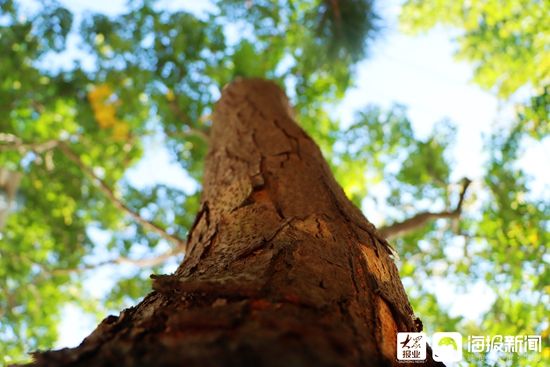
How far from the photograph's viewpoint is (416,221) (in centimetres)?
467

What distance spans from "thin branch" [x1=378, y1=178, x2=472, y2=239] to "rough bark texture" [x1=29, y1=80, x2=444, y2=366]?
200cm

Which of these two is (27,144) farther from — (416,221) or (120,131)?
(416,221)

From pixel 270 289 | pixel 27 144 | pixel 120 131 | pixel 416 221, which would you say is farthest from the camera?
pixel 120 131

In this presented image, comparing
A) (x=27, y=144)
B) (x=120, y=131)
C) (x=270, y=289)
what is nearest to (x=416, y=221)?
(x=270, y=289)

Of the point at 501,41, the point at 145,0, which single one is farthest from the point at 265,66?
the point at 501,41

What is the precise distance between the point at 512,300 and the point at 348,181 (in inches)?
127

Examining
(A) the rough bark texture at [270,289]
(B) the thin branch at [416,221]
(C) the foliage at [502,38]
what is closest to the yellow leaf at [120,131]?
(B) the thin branch at [416,221]

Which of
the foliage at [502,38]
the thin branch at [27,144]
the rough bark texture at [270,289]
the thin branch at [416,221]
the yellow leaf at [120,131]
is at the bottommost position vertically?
the rough bark texture at [270,289]

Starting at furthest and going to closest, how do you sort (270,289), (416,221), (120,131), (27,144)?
(120,131), (27,144), (416,221), (270,289)

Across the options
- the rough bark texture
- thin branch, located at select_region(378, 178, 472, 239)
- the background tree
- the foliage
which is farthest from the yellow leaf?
the foliage

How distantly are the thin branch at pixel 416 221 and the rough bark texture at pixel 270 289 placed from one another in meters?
2.00

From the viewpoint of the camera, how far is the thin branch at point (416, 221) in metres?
4.45

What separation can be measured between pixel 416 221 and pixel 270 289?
12.2ft

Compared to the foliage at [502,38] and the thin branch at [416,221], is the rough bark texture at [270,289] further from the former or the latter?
the foliage at [502,38]
